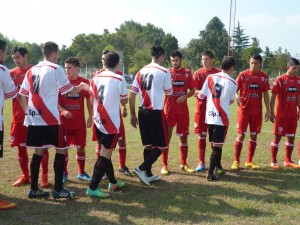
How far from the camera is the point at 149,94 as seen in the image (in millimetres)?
5965

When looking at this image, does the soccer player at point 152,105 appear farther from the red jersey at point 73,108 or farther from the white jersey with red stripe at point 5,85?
the white jersey with red stripe at point 5,85

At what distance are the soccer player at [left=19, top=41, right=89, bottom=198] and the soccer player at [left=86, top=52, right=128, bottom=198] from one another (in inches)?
16.8

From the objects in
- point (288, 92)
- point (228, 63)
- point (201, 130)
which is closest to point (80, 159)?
point (201, 130)

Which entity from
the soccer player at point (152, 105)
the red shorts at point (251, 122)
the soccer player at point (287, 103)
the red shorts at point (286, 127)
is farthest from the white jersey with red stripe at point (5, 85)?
the red shorts at point (286, 127)

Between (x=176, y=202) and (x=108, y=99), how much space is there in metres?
1.89

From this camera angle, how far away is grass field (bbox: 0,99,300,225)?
179 inches

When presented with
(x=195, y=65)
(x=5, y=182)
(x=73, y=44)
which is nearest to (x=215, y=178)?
(x=5, y=182)

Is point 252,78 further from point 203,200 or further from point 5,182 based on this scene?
point 5,182

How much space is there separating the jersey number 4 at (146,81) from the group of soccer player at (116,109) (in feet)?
0.06

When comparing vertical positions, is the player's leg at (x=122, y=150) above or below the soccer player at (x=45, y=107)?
below

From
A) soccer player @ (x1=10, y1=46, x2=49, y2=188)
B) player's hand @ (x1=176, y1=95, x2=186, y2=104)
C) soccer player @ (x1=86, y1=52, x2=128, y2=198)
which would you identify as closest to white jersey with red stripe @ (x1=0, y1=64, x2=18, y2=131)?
soccer player @ (x1=10, y1=46, x2=49, y2=188)

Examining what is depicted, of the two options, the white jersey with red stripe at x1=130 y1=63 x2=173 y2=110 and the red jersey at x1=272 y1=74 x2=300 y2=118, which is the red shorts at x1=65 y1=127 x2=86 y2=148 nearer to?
the white jersey with red stripe at x1=130 y1=63 x2=173 y2=110

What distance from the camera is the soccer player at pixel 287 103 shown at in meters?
7.34

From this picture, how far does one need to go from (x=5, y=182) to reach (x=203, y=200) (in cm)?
353
